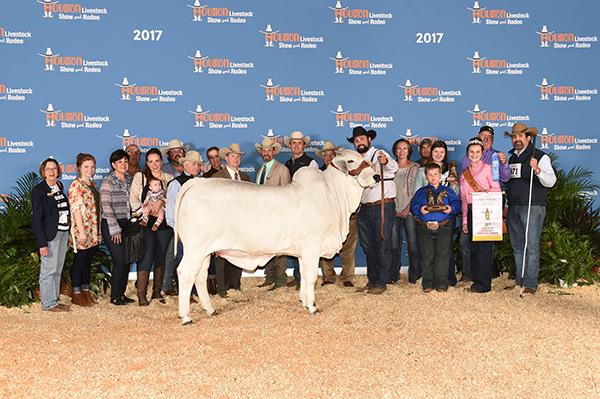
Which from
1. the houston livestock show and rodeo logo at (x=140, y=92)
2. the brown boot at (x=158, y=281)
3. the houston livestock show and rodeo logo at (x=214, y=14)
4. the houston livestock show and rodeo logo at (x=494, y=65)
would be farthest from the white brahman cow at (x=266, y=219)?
the houston livestock show and rodeo logo at (x=494, y=65)

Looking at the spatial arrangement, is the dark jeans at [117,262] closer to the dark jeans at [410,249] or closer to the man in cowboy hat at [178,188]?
the man in cowboy hat at [178,188]

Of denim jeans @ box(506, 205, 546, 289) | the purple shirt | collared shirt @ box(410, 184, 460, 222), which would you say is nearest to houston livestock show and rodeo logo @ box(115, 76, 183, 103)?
collared shirt @ box(410, 184, 460, 222)

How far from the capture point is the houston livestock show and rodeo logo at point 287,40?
9133 mm

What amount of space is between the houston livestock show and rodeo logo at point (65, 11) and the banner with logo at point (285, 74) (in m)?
0.02

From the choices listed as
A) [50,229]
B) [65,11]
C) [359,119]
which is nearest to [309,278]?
[50,229]

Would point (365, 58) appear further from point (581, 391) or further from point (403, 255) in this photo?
point (581, 391)

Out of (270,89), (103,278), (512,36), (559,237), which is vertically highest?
(512,36)

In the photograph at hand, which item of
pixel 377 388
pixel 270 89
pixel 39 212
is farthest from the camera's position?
pixel 270 89

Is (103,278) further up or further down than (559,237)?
further down

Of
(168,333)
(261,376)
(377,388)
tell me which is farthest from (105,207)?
(377,388)

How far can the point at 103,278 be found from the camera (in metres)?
7.71

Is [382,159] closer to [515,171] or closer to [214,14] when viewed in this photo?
[515,171]

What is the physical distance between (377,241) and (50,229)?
3750 millimetres

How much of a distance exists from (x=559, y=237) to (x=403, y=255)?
92.6 inches
